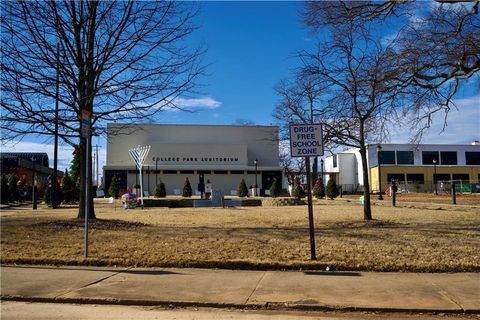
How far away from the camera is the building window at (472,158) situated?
273 feet

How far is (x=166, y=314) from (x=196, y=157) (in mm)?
61026

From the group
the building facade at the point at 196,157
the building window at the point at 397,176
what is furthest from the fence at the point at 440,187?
the building facade at the point at 196,157

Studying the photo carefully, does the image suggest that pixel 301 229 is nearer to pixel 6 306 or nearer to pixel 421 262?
pixel 421 262

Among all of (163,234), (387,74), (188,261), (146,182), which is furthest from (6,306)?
(146,182)

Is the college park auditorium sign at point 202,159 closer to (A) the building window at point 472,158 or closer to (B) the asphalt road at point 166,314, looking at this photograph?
(A) the building window at point 472,158

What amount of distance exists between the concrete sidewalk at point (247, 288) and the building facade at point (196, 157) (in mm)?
53386

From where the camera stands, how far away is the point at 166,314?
6.54 metres

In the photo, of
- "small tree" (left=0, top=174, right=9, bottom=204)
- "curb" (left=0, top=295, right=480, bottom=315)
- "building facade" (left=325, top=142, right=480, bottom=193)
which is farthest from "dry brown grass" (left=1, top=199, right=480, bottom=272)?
"building facade" (left=325, top=142, right=480, bottom=193)

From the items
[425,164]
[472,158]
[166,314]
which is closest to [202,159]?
[425,164]

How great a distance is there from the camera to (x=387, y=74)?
1333 cm

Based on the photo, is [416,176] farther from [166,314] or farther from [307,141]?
[166,314]

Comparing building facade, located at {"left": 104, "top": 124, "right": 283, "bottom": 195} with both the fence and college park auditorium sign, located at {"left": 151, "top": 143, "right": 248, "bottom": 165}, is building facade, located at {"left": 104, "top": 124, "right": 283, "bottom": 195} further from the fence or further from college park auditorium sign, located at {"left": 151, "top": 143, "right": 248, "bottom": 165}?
the fence

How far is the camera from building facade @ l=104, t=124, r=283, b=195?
64.9 m

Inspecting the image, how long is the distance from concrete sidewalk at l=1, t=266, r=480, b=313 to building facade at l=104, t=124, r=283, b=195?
175 ft
